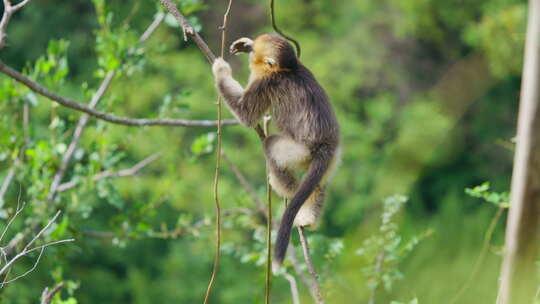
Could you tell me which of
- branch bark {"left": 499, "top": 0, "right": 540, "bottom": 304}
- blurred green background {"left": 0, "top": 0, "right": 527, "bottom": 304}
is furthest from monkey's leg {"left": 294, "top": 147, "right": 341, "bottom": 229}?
blurred green background {"left": 0, "top": 0, "right": 527, "bottom": 304}

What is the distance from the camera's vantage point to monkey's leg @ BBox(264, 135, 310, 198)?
105 inches

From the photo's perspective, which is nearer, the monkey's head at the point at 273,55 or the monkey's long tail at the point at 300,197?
the monkey's long tail at the point at 300,197

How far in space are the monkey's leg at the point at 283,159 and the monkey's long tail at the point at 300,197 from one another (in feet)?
0.25

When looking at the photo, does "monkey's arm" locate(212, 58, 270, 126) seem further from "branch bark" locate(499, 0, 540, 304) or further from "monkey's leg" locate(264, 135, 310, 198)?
"branch bark" locate(499, 0, 540, 304)

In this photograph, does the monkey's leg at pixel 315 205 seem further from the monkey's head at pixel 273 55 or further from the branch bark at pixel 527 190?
the branch bark at pixel 527 190

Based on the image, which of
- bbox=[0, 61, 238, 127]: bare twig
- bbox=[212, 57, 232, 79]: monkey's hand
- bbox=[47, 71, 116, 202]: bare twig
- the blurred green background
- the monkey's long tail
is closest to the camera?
the monkey's long tail

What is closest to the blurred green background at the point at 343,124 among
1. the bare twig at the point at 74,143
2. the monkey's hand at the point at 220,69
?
the bare twig at the point at 74,143

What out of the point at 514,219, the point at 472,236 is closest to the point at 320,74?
the point at 472,236

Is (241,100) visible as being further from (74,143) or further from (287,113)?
(74,143)

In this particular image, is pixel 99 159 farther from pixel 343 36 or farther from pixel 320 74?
pixel 343 36

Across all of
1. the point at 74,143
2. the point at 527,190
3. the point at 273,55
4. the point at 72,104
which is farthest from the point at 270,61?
the point at 527,190

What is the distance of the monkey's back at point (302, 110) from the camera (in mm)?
2711

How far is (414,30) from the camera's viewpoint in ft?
26.0

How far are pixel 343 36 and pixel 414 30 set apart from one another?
0.89 m
